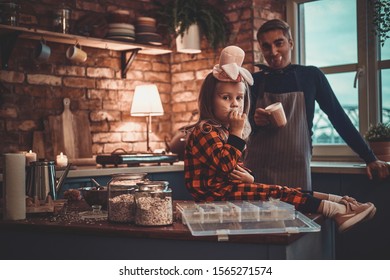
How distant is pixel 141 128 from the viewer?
4262mm

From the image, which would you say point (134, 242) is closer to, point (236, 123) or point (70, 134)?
point (236, 123)

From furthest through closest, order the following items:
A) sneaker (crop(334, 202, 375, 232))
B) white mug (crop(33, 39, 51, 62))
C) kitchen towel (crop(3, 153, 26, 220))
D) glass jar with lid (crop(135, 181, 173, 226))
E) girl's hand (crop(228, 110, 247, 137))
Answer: white mug (crop(33, 39, 51, 62)) → girl's hand (crop(228, 110, 247, 137)) → kitchen towel (crop(3, 153, 26, 220)) → sneaker (crop(334, 202, 375, 232)) → glass jar with lid (crop(135, 181, 173, 226))

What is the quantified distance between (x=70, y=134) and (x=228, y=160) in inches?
88.5

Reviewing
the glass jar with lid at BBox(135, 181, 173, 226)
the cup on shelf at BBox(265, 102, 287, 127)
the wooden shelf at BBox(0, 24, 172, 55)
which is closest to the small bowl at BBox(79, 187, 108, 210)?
the glass jar with lid at BBox(135, 181, 173, 226)

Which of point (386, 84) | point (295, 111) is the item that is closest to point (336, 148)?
point (386, 84)

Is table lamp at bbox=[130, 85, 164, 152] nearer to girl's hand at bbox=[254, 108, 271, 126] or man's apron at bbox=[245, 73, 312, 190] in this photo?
man's apron at bbox=[245, 73, 312, 190]

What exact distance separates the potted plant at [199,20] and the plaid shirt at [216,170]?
7.40 ft

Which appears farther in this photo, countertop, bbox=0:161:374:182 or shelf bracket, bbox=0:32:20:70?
shelf bracket, bbox=0:32:20:70

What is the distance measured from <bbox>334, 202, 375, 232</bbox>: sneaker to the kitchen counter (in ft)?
0.18

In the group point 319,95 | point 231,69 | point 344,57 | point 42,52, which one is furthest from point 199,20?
point 231,69

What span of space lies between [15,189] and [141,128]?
101 inches

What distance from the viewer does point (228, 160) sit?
5.74 ft

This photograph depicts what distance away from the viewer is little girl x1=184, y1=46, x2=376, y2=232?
5.51ft

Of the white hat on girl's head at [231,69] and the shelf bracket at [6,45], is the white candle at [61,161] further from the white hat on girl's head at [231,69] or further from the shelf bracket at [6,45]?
the white hat on girl's head at [231,69]
